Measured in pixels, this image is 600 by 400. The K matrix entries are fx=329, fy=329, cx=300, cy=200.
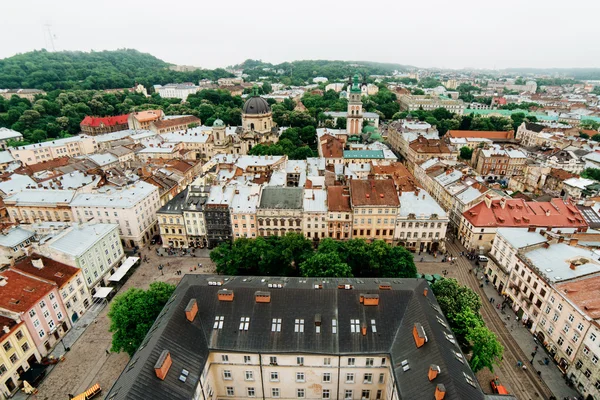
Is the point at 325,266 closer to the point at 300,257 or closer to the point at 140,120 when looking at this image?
the point at 300,257

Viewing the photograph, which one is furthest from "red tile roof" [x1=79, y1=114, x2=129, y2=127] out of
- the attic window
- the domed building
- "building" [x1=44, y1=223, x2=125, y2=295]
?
the attic window

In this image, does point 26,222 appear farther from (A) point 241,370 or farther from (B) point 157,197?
(A) point 241,370

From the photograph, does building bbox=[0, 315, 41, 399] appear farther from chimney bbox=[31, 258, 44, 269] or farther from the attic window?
the attic window

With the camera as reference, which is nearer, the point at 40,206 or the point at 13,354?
the point at 13,354

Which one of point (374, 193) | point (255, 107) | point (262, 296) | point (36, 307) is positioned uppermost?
Answer: point (255, 107)

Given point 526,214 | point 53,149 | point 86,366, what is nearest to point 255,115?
point 53,149

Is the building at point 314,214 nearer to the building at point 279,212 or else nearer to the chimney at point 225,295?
the building at point 279,212
